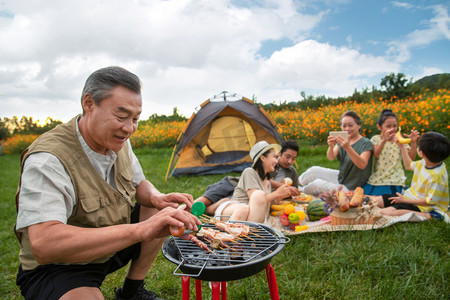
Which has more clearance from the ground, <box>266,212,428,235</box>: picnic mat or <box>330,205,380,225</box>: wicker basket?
<box>330,205,380,225</box>: wicker basket

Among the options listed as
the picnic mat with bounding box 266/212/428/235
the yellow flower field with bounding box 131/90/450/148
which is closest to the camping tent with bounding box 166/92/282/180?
the yellow flower field with bounding box 131/90/450/148

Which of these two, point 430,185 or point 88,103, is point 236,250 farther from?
Answer: point 430,185

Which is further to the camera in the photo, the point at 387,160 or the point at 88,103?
the point at 387,160

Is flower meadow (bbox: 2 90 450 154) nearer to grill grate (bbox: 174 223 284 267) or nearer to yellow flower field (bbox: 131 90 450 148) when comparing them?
yellow flower field (bbox: 131 90 450 148)

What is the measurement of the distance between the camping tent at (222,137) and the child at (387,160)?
259cm

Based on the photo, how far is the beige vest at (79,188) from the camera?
1640 millimetres

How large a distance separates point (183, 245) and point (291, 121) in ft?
32.8

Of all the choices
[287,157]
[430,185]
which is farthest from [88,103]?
[430,185]

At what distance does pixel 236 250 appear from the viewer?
1704 mm

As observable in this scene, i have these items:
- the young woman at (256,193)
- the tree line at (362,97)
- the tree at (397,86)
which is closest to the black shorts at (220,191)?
the young woman at (256,193)

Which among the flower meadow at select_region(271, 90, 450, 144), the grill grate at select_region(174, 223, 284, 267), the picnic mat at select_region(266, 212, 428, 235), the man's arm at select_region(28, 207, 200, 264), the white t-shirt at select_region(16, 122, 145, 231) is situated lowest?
the picnic mat at select_region(266, 212, 428, 235)

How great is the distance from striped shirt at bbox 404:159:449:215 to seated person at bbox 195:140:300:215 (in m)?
1.53

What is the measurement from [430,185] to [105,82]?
3.78 m

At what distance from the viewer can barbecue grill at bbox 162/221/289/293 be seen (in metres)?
1.44
